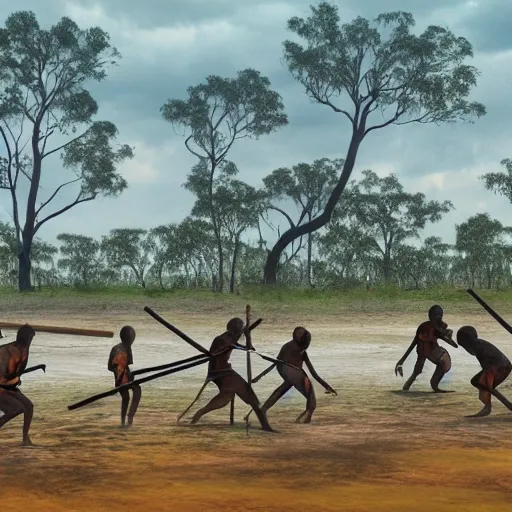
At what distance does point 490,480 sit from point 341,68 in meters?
35.8

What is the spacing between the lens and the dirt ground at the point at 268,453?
6.21 m

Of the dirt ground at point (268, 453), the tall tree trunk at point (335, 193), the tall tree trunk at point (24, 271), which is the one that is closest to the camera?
the dirt ground at point (268, 453)

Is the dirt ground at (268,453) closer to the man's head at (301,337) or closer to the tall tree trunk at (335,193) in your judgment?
the man's head at (301,337)

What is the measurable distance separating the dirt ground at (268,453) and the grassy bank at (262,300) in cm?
1571

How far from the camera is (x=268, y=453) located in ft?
25.9

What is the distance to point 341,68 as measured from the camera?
4125 cm

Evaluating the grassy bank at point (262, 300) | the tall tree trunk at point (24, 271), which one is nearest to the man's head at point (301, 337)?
the grassy bank at point (262, 300)

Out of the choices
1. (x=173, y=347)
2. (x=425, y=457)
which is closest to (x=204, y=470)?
(x=425, y=457)

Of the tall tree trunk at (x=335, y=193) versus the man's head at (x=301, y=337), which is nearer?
the man's head at (x=301, y=337)

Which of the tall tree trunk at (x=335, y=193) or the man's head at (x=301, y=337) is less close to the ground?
the tall tree trunk at (x=335, y=193)

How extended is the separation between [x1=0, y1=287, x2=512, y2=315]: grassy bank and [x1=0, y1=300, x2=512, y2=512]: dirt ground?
1571cm

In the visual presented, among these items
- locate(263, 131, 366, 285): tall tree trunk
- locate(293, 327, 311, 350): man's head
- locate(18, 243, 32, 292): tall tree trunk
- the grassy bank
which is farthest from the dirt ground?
locate(18, 243, 32, 292): tall tree trunk

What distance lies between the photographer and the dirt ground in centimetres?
621

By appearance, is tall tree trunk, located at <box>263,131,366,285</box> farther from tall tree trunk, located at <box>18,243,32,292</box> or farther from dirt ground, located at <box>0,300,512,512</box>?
dirt ground, located at <box>0,300,512,512</box>
